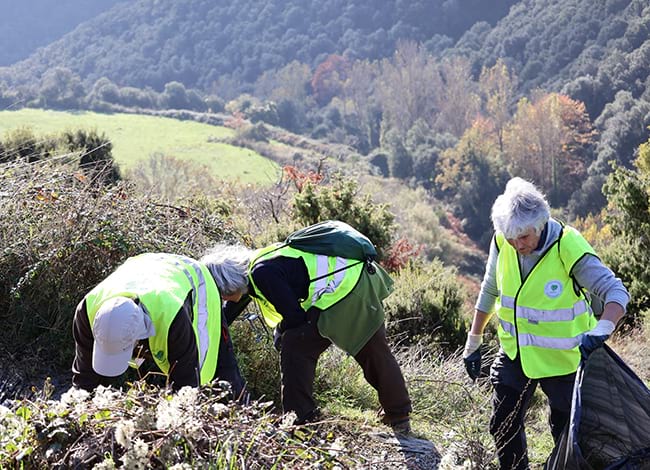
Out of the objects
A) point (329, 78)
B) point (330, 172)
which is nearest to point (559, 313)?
point (330, 172)

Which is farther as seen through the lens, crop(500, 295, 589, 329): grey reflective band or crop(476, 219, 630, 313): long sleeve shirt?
crop(500, 295, 589, 329): grey reflective band

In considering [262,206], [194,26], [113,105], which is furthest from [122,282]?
[194,26]

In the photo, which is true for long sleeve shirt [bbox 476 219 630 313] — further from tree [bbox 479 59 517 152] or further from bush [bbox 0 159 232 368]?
tree [bbox 479 59 517 152]

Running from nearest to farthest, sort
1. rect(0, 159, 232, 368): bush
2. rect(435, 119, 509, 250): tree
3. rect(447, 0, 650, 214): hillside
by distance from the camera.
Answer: rect(0, 159, 232, 368): bush, rect(447, 0, 650, 214): hillside, rect(435, 119, 509, 250): tree

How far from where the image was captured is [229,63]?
254 feet

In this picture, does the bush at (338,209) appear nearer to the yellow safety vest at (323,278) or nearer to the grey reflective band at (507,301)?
the yellow safety vest at (323,278)

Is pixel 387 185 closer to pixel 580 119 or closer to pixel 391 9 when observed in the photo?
pixel 580 119

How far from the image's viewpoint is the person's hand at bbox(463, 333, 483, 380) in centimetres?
415

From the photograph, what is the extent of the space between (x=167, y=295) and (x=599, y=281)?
2.01 meters

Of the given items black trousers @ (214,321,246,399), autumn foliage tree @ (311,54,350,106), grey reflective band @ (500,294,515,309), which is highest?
black trousers @ (214,321,246,399)

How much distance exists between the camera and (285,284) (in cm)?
381

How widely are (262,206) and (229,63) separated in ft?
219

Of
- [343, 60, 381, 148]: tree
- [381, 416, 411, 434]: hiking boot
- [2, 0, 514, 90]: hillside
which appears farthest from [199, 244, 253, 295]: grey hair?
[2, 0, 514, 90]: hillside

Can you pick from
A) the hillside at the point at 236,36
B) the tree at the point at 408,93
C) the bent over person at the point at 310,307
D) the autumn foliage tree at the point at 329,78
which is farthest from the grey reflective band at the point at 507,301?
the hillside at the point at 236,36
